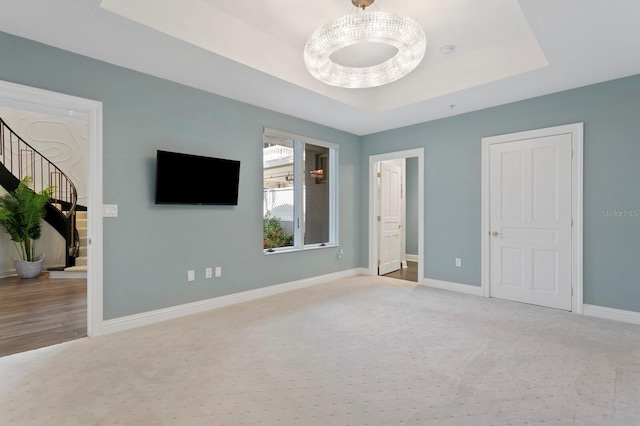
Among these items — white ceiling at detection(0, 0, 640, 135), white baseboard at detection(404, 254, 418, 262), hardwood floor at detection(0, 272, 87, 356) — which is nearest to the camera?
white ceiling at detection(0, 0, 640, 135)

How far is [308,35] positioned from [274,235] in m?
2.72

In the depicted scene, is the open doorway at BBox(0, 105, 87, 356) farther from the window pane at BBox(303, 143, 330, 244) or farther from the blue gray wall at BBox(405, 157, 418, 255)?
the blue gray wall at BBox(405, 157, 418, 255)

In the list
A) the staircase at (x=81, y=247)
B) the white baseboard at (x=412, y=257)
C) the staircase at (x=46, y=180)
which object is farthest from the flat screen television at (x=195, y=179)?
the white baseboard at (x=412, y=257)

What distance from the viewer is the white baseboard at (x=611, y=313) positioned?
3.34 metres

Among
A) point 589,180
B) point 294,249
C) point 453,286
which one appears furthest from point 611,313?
point 294,249

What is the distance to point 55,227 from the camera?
6.50 metres

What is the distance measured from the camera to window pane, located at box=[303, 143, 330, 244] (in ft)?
17.1

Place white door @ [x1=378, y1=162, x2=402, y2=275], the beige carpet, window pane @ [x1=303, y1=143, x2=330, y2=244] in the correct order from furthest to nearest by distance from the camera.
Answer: white door @ [x1=378, y1=162, x2=402, y2=275], window pane @ [x1=303, y1=143, x2=330, y2=244], the beige carpet

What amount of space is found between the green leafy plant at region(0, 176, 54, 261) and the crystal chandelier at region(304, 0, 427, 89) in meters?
6.06

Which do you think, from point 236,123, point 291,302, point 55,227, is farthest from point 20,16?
point 55,227

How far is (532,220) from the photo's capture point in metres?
4.03

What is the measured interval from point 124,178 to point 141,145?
1.26ft

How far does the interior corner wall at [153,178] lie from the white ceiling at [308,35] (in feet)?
0.61

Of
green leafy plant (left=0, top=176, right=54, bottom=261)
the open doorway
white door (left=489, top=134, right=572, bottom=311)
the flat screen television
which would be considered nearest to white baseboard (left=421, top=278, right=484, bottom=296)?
white door (left=489, top=134, right=572, bottom=311)
